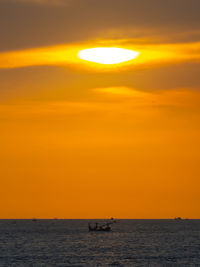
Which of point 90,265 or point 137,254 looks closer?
point 90,265

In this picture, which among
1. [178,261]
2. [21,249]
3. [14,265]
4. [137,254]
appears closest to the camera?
[14,265]

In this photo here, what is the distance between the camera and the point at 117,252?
509 feet

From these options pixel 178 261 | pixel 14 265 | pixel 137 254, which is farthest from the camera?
pixel 137 254

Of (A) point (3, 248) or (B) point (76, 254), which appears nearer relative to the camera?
(B) point (76, 254)

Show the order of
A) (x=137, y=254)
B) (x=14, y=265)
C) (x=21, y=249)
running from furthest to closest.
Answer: (x=21, y=249)
(x=137, y=254)
(x=14, y=265)

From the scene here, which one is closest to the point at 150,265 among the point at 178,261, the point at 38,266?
the point at 178,261

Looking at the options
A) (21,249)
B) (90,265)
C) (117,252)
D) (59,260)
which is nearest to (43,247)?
(21,249)

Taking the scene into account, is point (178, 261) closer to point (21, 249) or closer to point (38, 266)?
point (38, 266)

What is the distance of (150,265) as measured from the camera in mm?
121750

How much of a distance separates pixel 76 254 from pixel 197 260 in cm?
2872

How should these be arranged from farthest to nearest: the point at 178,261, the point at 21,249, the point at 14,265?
the point at 21,249 < the point at 178,261 < the point at 14,265

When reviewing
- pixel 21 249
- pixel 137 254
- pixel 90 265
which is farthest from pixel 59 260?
pixel 21 249

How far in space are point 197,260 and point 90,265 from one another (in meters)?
20.0

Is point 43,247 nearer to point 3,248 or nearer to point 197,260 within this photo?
point 3,248
